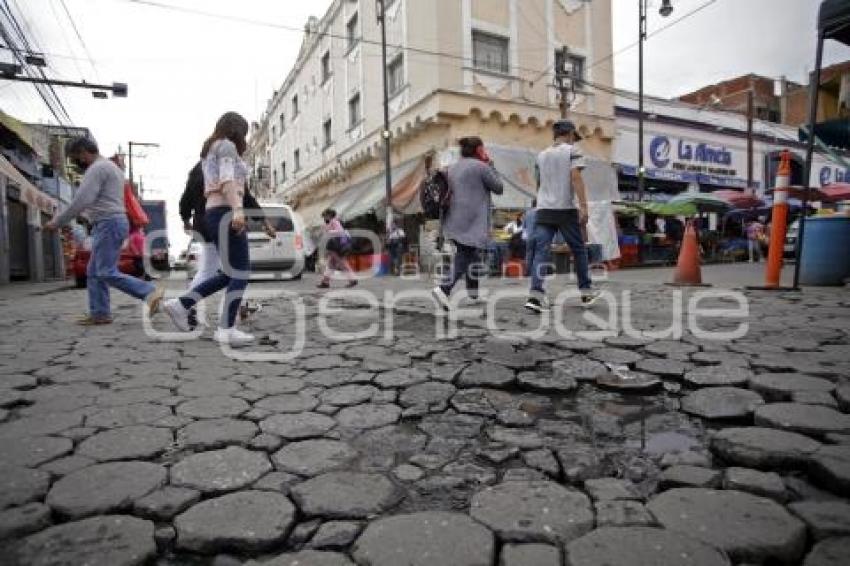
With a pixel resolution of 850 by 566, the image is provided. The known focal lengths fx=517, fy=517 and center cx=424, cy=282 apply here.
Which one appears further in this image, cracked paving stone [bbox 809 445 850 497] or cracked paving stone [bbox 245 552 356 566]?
cracked paving stone [bbox 809 445 850 497]

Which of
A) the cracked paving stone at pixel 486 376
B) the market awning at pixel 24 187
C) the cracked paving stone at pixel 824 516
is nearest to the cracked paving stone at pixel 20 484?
the cracked paving stone at pixel 486 376

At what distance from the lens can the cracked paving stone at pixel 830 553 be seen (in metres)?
1.16

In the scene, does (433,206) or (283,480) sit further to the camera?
(433,206)

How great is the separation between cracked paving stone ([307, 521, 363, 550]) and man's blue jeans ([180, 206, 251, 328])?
2811mm

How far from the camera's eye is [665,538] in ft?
4.13

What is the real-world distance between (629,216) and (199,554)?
1682 centimetres

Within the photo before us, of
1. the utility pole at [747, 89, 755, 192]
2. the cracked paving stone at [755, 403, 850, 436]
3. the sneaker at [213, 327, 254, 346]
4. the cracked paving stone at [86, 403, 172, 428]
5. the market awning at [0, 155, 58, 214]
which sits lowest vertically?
the cracked paving stone at [86, 403, 172, 428]

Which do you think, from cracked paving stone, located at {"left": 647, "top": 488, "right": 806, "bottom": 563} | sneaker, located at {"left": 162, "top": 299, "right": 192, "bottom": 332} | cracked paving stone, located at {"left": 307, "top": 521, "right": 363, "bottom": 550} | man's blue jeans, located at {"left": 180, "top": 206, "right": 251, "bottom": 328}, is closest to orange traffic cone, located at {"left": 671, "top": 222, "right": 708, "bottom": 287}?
man's blue jeans, located at {"left": 180, "top": 206, "right": 251, "bottom": 328}

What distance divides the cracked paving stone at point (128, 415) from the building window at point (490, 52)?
14600mm

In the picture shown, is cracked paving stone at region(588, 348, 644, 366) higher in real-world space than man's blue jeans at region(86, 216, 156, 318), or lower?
lower

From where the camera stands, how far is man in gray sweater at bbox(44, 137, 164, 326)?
14.3ft

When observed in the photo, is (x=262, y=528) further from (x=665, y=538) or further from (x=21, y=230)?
(x=21, y=230)

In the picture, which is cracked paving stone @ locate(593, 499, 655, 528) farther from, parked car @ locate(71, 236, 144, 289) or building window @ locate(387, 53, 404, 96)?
building window @ locate(387, 53, 404, 96)

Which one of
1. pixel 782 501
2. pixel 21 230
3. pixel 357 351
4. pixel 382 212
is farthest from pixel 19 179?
pixel 782 501
